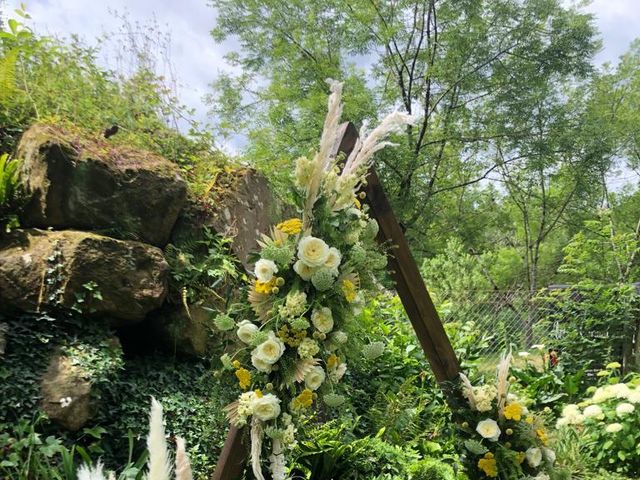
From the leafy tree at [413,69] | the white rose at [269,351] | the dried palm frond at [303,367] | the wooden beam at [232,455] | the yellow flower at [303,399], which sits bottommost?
the wooden beam at [232,455]

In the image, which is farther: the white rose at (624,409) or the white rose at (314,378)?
the white rose at (624,409)

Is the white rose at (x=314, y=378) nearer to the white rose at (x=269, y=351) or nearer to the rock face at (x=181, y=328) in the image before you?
the white rose at (x=269, y=351)

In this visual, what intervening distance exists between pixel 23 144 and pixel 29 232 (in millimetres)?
635

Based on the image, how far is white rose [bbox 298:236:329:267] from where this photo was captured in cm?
192

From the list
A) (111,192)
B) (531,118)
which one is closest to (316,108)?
(531,118)

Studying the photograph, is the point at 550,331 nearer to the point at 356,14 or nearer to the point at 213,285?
the point at 213,285

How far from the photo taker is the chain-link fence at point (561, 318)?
637 centimetres

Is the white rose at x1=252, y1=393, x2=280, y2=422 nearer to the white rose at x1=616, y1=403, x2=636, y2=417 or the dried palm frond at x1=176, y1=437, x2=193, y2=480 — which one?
the dried palm frond at x1=176, y1=437, x2=193, y2=480

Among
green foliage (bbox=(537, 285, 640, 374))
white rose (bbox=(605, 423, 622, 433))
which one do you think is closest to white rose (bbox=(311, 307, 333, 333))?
white rose (bbox=(605, 423, 622, 433))

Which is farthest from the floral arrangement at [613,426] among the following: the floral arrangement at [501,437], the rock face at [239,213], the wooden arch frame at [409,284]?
the rock face at [239,213]

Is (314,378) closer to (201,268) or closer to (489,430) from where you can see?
(489,430)

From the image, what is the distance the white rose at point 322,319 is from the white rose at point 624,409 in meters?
3.43

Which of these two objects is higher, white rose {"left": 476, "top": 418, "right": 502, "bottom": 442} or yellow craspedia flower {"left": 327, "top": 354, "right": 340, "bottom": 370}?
yellow craspedia flower {"left": 327, "top": 354, "right": 340, "bottom": 370}

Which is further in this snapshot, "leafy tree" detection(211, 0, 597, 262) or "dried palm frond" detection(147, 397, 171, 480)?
"leafy tree" detection(211, 0, 597, 262)
